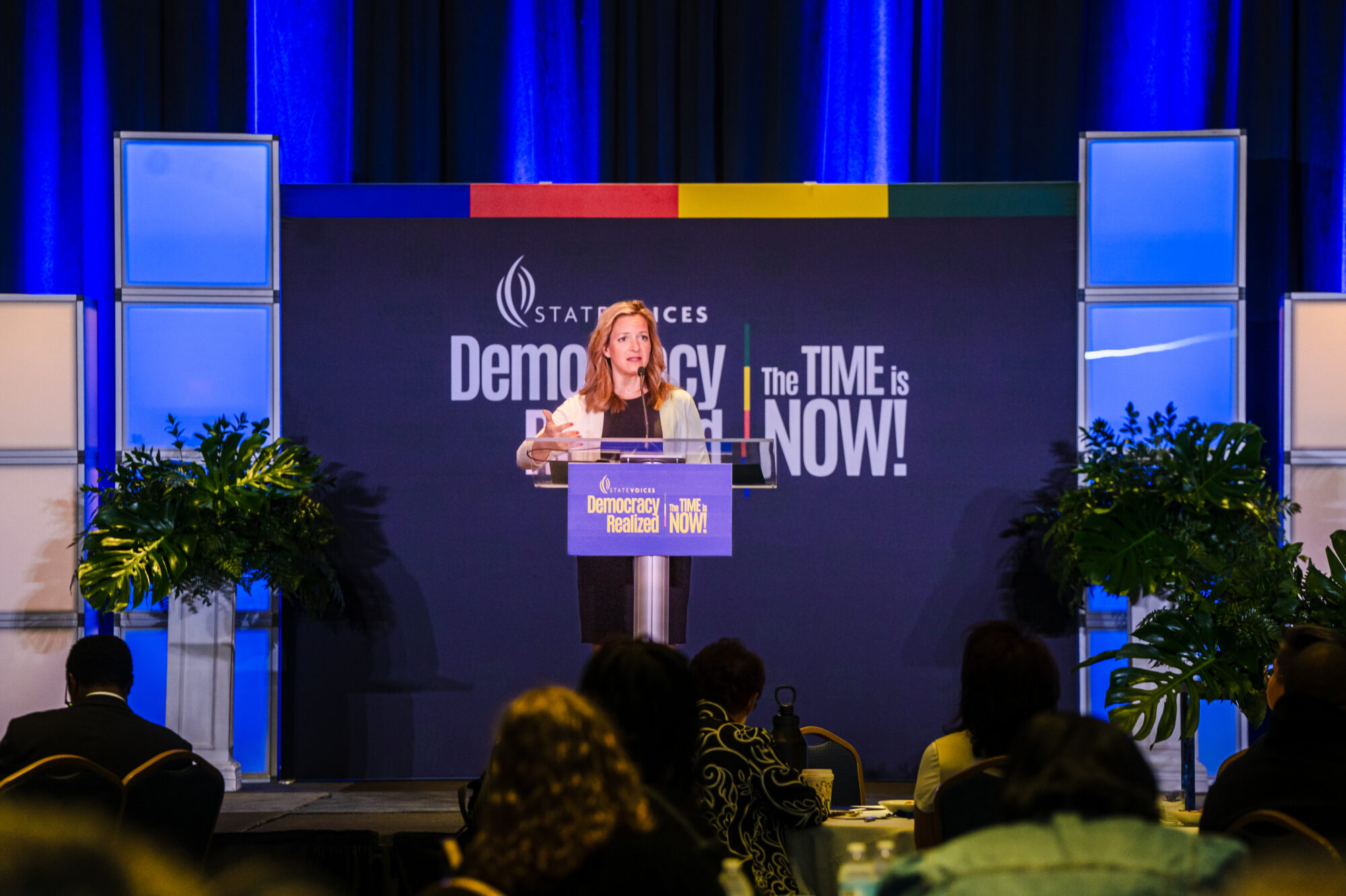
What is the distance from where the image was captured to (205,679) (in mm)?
6453

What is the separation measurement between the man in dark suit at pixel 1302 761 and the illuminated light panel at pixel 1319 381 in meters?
4.53

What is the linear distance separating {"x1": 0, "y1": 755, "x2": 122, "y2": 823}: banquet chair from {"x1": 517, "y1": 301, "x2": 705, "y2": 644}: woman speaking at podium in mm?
2889

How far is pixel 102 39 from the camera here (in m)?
8.09

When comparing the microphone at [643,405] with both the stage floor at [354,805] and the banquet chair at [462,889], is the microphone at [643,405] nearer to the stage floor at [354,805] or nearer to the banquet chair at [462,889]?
the stage floor at [354,805]

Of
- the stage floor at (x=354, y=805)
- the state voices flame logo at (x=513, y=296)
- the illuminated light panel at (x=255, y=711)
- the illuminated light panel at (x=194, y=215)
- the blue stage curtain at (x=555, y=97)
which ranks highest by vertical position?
the blue stage curtain at (x=555, y=97)

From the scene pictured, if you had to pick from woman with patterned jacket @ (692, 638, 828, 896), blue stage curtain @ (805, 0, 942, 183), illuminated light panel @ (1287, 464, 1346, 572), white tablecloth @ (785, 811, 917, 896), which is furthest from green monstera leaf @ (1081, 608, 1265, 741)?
blue stage curtain @ (805, 0, 942, 183)

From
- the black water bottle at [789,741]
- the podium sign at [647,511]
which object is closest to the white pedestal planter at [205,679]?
the podium sign at [647,511]

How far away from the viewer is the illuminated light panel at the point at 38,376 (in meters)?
6.72

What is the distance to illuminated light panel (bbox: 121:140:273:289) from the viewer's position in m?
6.76

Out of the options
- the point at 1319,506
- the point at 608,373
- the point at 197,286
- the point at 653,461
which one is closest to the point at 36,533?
the point at 197,286

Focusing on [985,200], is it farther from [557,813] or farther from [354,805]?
[557,813]

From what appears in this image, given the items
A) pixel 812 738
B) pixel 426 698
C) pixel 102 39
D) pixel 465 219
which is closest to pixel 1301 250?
pixel 812 738

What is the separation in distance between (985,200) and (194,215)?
14.5 feet

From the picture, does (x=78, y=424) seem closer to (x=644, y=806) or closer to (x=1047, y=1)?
(x=644, y=806)
